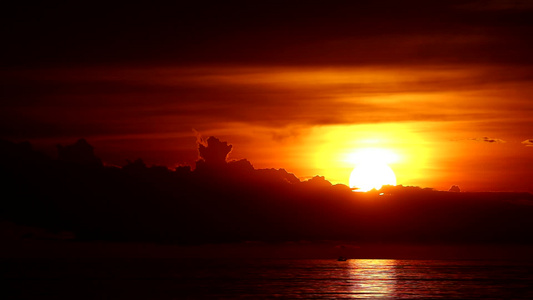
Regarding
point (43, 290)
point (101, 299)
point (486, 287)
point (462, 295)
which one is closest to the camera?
point (101, 299)

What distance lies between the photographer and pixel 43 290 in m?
175

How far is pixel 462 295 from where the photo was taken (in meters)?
158

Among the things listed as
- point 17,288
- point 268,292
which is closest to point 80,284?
point 17,288

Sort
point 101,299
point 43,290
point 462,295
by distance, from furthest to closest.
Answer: point 43,290 → point 462,295 → point 101,299

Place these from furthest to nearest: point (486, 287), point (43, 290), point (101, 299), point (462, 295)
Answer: point (486, 287), point (43, 290), point (462, 295), point (101, 299)

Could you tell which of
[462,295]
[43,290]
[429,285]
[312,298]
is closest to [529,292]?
[462,295]

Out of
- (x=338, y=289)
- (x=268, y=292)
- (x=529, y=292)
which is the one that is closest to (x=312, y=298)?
(x=268, y=292)

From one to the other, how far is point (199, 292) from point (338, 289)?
36105 millimetres

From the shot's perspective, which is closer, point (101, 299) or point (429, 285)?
point (101, 299)

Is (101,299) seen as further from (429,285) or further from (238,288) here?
(429,285)

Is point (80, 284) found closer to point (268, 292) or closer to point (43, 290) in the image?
point (43, 290)

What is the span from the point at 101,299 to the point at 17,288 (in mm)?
46568

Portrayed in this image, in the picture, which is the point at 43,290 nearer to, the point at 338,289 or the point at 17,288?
the point at 17,288

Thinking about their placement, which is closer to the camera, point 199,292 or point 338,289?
point 199,292
